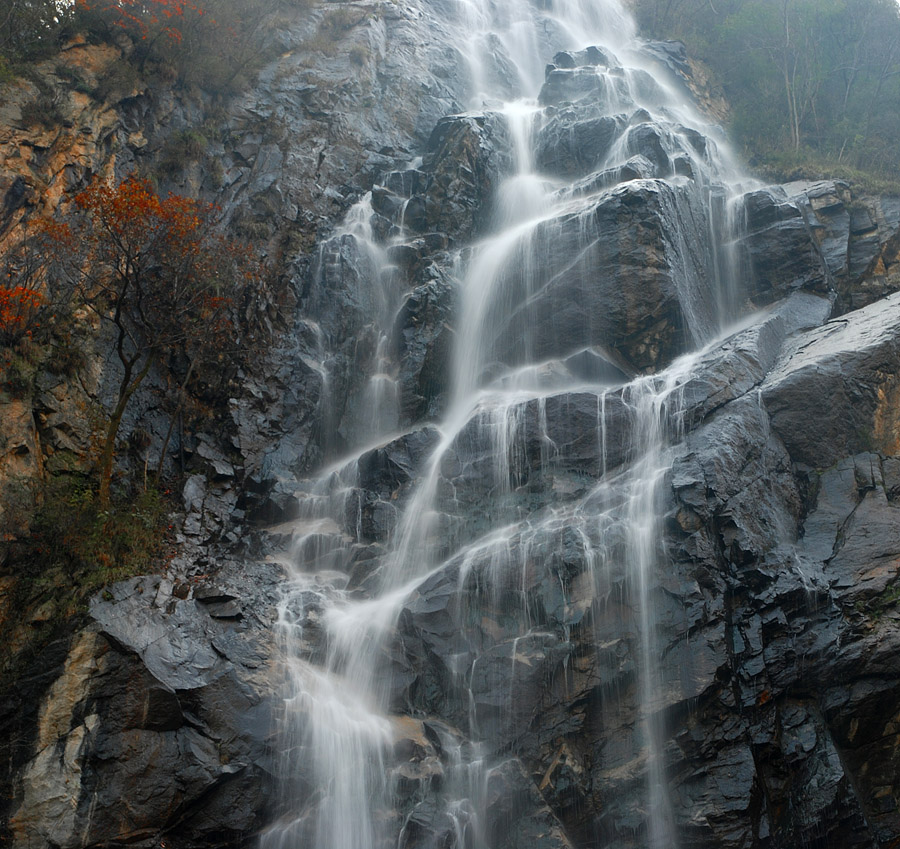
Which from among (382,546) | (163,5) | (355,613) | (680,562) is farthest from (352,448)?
(163,5)

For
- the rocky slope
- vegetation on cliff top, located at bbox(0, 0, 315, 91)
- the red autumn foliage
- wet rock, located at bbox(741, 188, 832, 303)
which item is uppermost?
vegetation on cliff top, located at bbox(0, 0, 315, 91)

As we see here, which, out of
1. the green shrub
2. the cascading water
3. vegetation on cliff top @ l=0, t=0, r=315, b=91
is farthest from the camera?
vegetation on cliff top @ l=0, t=0, r=315, b=91

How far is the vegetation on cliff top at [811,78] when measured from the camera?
26.5 m

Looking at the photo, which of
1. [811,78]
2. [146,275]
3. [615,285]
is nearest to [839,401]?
[615,285]

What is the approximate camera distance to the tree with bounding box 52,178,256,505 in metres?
12.9

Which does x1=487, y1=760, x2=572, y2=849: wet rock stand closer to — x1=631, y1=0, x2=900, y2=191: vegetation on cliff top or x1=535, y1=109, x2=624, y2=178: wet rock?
x1=535, y1=109, x2=624, y2=178: wet rock

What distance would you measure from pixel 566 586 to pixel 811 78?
91.9 feet

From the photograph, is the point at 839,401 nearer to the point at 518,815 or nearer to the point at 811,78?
the point at 518,815

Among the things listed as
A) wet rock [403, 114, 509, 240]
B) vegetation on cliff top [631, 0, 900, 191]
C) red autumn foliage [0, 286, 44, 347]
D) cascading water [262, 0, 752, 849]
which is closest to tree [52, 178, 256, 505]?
red autumn foliage [0, 286, 44, 347]

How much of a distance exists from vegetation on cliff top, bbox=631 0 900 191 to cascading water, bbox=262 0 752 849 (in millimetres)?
6968

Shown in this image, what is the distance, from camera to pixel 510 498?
44.9 feet

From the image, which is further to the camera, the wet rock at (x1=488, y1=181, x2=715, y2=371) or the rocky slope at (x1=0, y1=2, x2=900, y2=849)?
the wet rock at (x1=488, y1=181, x2=715, y2=371)

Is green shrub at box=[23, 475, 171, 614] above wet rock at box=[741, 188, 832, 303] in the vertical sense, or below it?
below

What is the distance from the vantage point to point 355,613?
500 inches
